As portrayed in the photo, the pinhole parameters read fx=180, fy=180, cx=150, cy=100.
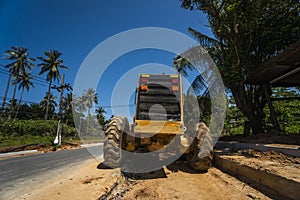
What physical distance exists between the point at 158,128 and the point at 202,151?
50.7 inches

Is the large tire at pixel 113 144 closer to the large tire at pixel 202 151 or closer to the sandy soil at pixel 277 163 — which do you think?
the large tire at pixel 202 151

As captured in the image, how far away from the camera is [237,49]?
8906 mm

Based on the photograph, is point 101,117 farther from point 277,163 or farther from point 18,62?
point 277,163

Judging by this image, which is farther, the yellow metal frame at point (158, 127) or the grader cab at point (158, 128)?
the grader cab at point (158, 128)

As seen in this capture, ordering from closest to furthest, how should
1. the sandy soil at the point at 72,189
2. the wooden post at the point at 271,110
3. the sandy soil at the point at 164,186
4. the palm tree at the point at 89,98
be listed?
the sandy soil at the point at 72,189 < the sandy soil at the point at 164,186 < the wooden post at the point at 271,110 < the palm tree at the point at 89,98

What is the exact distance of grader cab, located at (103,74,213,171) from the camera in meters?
4.66

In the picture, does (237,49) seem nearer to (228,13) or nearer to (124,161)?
(228,13)

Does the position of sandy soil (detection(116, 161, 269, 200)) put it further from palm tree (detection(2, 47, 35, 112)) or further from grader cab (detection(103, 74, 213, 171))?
palm tree (detection(2, 47, 35, 112))

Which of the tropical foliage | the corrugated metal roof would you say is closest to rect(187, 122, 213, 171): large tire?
the corrugated metal roof

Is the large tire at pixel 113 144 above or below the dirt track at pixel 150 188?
above

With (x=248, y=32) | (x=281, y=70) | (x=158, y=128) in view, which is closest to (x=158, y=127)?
(x=158, y=128)

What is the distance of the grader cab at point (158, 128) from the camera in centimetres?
466

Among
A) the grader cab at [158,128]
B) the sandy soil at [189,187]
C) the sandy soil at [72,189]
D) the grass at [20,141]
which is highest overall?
the grader cab at [158,128]

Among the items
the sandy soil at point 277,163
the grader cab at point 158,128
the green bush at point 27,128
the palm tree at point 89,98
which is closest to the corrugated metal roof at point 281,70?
the sandy soil at point 277,163
